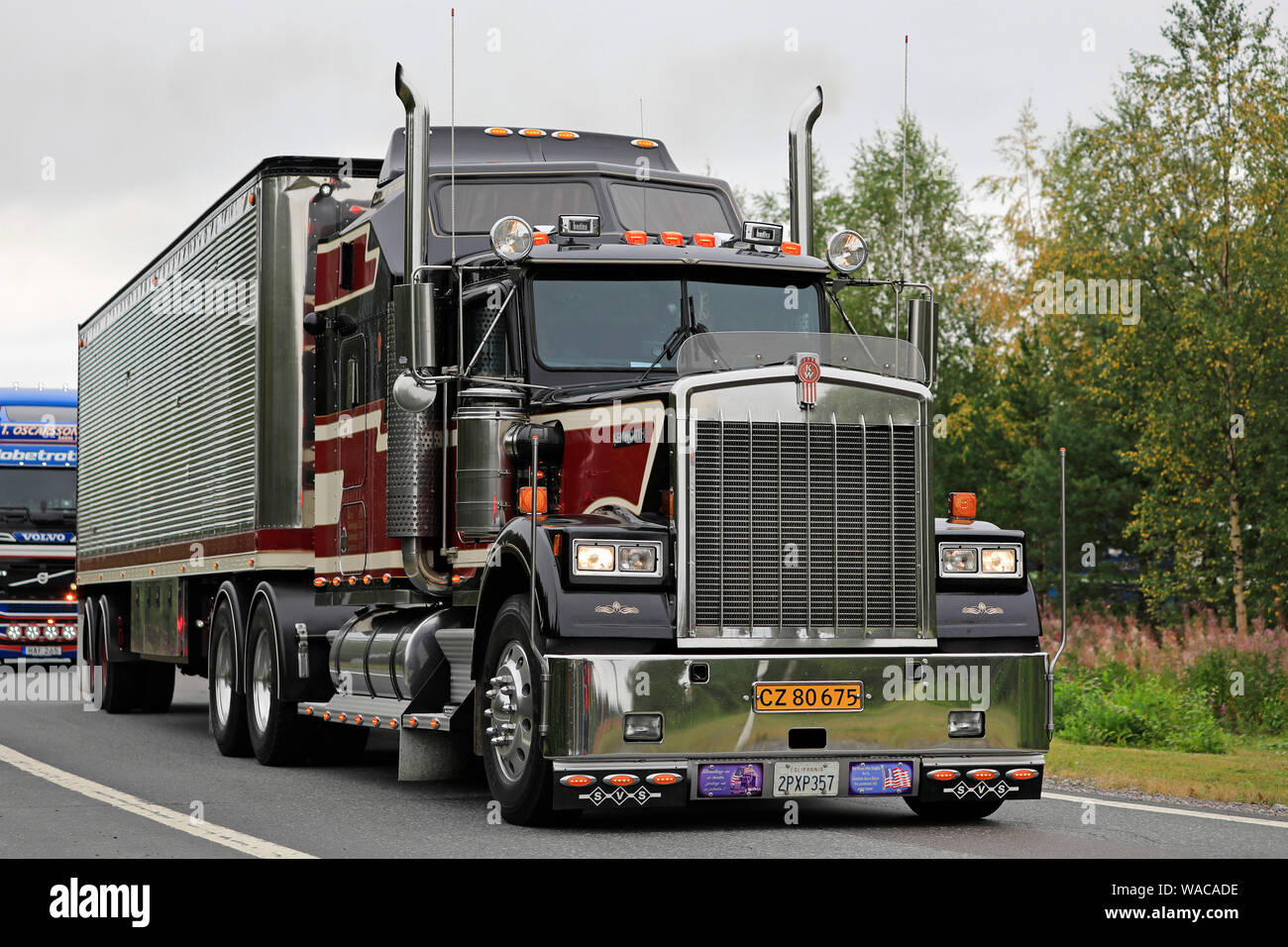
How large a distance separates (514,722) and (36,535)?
71.9 ft

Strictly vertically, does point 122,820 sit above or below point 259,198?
below

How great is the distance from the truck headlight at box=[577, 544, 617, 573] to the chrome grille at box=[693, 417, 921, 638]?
429 millimetres

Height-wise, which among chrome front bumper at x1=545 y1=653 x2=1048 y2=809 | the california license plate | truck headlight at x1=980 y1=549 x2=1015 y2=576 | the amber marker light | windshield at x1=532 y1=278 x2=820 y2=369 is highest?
windshield at x1=532 y1=278 x2=820 y2=369

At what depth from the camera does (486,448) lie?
1086 centimetres

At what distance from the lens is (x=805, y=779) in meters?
9.48

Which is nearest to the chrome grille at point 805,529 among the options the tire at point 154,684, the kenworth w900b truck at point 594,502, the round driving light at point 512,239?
the kenworth w900b truck at point 594,502

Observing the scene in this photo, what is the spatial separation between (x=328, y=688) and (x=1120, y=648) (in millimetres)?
10825

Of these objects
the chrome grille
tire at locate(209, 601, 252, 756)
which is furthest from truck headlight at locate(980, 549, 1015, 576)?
tire at locate(209, 601, 252, 756)

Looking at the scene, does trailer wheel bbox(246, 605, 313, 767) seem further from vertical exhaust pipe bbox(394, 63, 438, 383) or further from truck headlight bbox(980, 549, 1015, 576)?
truck headlight bbox(980, 549, 1015, 576)

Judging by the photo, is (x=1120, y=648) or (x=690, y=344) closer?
(x=690, y=344)

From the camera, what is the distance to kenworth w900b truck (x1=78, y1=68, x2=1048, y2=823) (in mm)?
9477

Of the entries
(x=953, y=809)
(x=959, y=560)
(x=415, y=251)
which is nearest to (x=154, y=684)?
(x=415, y=251)

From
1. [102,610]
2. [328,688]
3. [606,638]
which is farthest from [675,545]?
[102,610]
